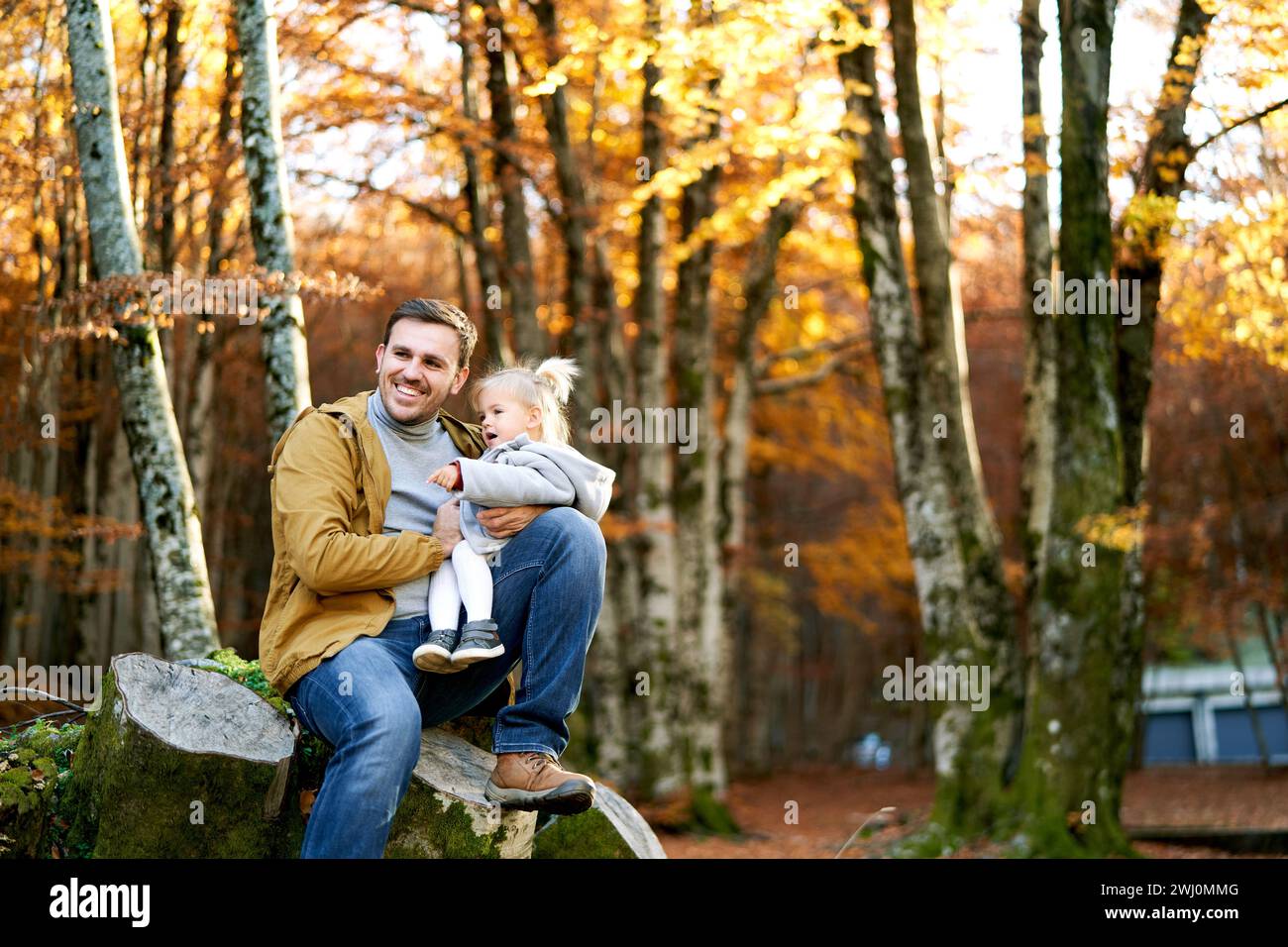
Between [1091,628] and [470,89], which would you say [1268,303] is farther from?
[470,89]

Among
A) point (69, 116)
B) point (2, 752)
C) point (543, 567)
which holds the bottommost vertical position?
point (2, 752)

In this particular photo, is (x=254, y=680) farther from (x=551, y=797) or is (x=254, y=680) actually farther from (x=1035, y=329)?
(x=1035, y=329)

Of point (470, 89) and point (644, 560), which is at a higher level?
point (470, 89)

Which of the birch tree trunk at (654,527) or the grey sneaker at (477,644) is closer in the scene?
the grey sneaker at (477,644)

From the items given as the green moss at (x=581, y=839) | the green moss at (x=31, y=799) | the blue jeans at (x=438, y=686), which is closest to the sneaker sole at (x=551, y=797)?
the blue jeans at (x=438, y=686)

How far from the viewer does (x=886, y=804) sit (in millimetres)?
19391

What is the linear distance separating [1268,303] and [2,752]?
33.6ft

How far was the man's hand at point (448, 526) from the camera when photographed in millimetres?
3654

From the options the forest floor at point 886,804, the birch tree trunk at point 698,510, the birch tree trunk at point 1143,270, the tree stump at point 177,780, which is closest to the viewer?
the tree stump at point 177,780

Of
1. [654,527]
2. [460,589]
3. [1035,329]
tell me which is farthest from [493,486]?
[654,527]

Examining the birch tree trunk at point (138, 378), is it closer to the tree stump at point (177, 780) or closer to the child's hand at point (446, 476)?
the tree stump at point (177, 780)

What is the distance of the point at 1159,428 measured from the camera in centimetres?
2077
